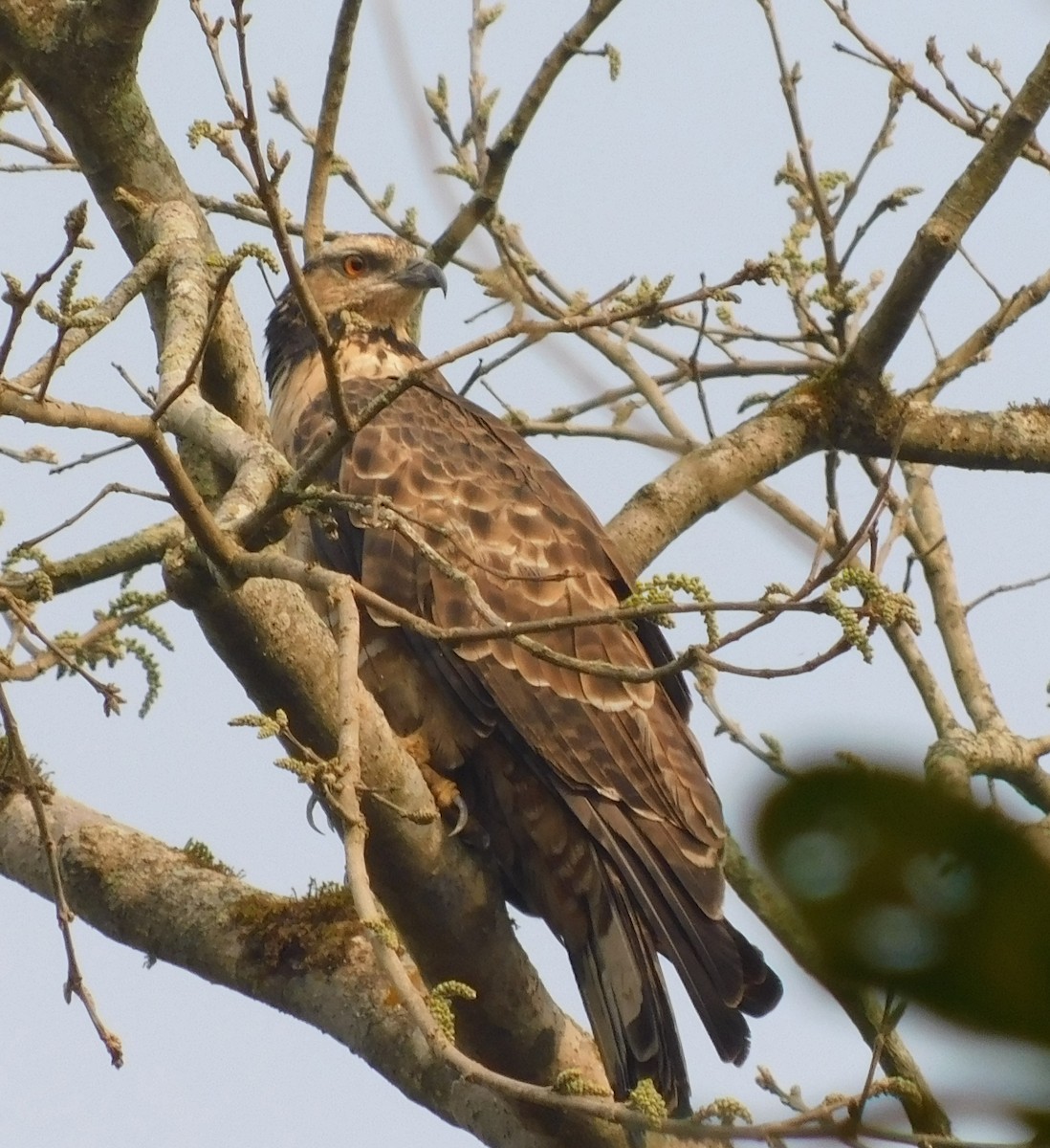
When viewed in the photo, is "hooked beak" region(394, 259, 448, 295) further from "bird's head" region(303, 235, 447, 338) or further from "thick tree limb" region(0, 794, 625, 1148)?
"thick tree limb" region(0, 794, 625, 1148)

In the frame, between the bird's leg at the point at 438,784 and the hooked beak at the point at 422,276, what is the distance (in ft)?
7.05

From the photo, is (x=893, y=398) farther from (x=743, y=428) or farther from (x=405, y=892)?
(x=405, y=892)

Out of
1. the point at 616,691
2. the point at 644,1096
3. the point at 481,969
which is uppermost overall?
the point at 616,691

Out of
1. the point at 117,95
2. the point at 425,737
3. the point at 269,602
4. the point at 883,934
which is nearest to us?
the point at 883,934

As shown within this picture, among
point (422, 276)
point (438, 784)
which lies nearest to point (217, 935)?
point (438, 784)

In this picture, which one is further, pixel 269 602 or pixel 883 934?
pixel 269 602

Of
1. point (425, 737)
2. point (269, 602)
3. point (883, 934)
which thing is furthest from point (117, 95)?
point (883, 934)

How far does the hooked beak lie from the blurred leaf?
581cm

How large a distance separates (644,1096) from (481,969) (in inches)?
65.6

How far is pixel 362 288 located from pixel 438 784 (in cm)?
268

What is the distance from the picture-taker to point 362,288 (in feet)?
22.5

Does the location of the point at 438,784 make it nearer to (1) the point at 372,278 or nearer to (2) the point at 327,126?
(2) the point at 327,126

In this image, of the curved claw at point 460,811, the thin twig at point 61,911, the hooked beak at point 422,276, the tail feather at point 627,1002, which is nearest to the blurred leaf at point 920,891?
the thin twig at point 61,911

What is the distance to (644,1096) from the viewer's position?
7.71 ft
